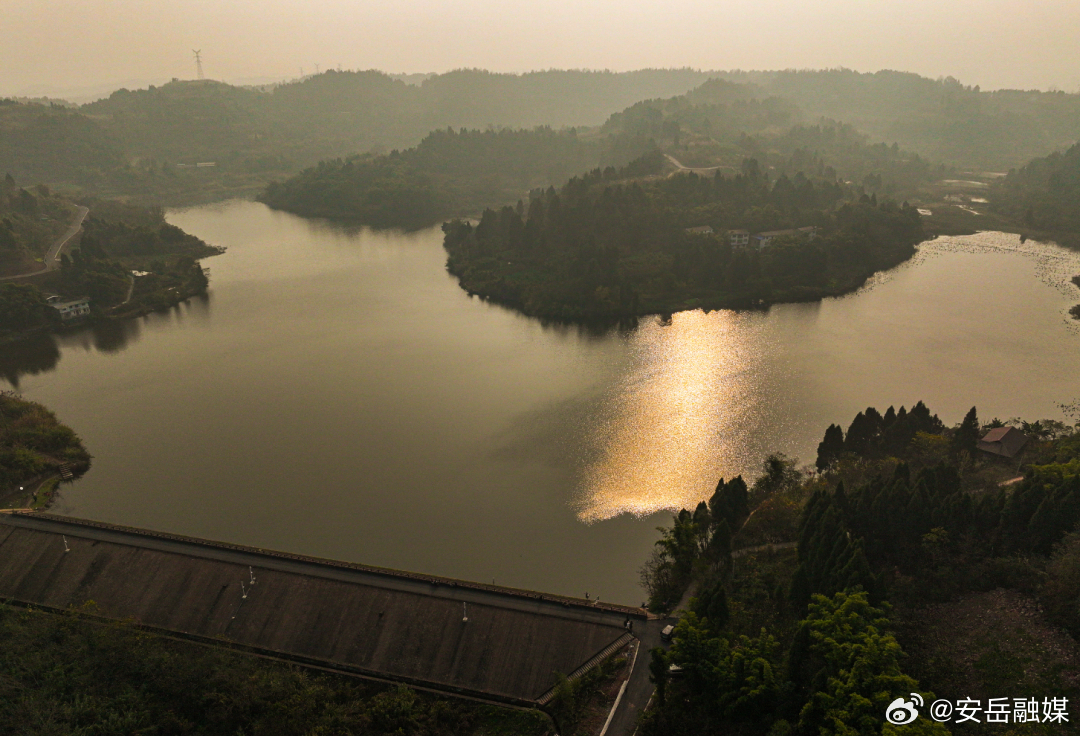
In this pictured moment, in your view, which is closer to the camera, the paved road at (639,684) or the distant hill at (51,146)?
the paved road at (639,684)

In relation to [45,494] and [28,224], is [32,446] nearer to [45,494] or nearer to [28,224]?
[45,494]

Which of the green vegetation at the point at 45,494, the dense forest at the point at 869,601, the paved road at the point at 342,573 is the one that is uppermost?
the dense forest at the point at 869,601

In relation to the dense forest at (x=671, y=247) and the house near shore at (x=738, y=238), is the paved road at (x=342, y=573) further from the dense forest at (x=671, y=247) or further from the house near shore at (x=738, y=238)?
the house near shore at (x=738, y=238)

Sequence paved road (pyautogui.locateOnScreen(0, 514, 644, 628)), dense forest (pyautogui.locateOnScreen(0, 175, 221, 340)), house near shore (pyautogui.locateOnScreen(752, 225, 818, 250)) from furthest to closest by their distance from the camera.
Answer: house near shore (pyautogui.locateOnScreen(752, 225, 818, 250))
dense forest (pyautogui.locateOnScreen(0, 175, 221, 340))
paved road (pyautogui.locateOnScreen(0, 514, 644, 628))

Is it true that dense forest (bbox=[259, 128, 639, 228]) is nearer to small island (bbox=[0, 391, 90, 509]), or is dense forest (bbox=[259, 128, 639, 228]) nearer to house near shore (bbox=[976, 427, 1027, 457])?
small island (bbox=[0, 391, 90, 509])

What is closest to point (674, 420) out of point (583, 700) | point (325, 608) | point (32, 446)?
point (583, 700)

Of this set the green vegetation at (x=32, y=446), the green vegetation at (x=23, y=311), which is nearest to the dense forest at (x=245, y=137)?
the green vegetation at (x=23, y=311)

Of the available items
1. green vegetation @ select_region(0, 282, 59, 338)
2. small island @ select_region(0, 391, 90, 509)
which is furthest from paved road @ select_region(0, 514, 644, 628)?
green vegetation @ select_region(0, 282, 59, 338)
